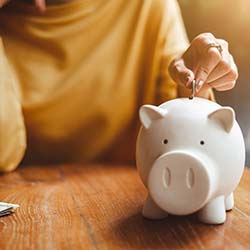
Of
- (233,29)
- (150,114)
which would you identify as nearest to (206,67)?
(150,114)

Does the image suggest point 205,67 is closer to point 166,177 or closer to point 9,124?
point 166,177

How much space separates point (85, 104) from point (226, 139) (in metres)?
0.43

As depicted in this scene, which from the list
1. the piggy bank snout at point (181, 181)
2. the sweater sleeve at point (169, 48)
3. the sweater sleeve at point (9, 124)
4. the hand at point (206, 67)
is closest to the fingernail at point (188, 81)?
the hand at point (206, 67)

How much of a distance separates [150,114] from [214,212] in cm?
Answer: 11

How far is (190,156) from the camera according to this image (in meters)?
0.40

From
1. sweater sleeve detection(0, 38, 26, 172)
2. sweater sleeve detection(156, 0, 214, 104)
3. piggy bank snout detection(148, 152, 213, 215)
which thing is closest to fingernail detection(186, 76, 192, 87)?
piggy bank snout detection(148, 152, 213, 215)

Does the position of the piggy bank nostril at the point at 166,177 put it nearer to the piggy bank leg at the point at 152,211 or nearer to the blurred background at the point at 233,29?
the piggy bank leg at the point at 152,211

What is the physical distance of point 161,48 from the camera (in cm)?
82

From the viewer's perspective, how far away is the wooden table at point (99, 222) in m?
0.41

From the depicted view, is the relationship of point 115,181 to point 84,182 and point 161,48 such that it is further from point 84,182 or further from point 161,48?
point 161,48

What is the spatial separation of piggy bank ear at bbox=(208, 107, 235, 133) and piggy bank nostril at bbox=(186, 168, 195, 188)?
0.18ft

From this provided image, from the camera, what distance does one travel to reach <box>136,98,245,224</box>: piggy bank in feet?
1.32

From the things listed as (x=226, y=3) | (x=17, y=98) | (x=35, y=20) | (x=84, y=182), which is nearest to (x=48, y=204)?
(x=84, y=182)

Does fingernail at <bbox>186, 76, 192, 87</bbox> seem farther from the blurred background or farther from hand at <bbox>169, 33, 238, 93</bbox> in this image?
the blurred background
